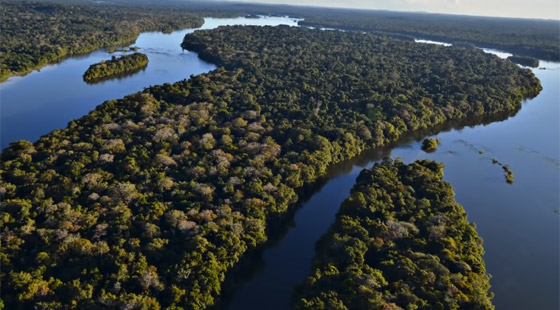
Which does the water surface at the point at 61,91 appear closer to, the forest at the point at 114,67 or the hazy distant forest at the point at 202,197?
the forest at the point at 114,67

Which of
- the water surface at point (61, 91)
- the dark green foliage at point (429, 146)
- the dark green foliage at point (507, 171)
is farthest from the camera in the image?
the dark green foliage at point (429, 146)

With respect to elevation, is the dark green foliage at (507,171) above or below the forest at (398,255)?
below

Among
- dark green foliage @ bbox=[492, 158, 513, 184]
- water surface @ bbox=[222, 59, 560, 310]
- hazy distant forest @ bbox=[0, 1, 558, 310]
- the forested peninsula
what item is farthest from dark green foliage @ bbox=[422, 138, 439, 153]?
dark green foliage @ bbox=[492, 158, 513, 184]

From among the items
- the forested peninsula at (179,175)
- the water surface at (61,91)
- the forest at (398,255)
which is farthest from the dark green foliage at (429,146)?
the water surface at (61,91)

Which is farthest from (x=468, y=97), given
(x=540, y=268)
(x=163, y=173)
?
(x=163, y=173)

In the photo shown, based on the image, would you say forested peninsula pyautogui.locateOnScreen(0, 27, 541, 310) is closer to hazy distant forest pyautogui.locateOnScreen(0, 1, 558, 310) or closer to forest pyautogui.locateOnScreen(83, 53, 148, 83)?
hazy distant forest pyautogui.locateOnScreen(0, 1, 558, 310)

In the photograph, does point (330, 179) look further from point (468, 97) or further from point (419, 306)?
point (468, 97)
